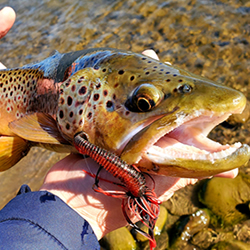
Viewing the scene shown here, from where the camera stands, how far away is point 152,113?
1.96 m

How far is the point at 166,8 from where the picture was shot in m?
8.52

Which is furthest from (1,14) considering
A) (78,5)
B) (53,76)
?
(78,5)

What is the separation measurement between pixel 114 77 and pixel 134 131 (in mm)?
602

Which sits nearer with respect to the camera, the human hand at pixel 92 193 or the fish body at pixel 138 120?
the fish body at pixel 138 120

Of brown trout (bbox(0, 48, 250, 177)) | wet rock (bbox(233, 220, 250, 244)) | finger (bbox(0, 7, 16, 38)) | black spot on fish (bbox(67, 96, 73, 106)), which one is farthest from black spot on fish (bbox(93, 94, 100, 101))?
wet rock (bbox(233, 220, 250, 244))

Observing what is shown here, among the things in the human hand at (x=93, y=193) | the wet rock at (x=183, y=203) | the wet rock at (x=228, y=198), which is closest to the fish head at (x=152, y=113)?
the human hand at (x=93, y=193)

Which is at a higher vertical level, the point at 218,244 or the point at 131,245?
the point at 131,245

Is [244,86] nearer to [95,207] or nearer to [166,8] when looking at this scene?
[166,8]

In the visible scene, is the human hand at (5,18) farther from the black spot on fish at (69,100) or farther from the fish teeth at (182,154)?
the fish teeth at (182,154)

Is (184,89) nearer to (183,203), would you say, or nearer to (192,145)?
(192,145)

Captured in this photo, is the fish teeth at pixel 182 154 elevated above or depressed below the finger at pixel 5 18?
below

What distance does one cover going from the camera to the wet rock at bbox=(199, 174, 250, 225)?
429 cm

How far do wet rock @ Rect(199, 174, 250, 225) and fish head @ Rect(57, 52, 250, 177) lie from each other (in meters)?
2.69

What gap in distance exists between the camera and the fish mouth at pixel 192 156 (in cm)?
181
